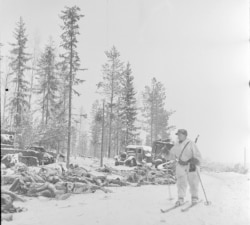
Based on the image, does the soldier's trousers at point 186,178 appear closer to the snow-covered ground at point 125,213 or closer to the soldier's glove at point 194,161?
the soldier's glove at point 194,161

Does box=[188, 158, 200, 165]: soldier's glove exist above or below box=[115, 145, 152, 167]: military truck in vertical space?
above

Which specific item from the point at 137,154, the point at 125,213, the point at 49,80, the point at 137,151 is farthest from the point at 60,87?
the point at 125,213

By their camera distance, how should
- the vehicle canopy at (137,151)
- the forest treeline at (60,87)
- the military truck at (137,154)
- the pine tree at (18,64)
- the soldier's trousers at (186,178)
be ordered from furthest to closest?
the vehicle canopy at (137,151) < the military truck at (137,154) < the pine tree at (18,64) < the forest treeline at (60,87) < the soldier's trousers at (186,178)

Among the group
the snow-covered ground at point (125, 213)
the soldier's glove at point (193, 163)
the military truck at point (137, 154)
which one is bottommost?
the snow-covered ground at point (125, 213)

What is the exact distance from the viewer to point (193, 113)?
25.8 feet

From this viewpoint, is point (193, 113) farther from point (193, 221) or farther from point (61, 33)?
point (61, 33)

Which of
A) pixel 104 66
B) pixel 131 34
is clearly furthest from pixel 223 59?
pixel 104 66

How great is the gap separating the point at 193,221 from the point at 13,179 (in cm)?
484

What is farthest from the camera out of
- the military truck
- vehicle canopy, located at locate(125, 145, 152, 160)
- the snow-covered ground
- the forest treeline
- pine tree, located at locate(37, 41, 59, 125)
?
vehicle canopy, located at locate(125, 145, 152, 160)

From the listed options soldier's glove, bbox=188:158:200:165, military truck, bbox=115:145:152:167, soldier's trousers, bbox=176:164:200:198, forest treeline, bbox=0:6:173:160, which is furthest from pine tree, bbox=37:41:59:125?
soldier's glove, bbox=188:158:200:165

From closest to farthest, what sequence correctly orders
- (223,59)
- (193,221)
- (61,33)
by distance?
(193,221), (223,59), (61,33)

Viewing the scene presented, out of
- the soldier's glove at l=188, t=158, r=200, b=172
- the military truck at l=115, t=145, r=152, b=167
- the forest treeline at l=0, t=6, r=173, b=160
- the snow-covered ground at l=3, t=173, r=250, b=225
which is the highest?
the forest treeline at l=0, t=6, r=173, b=160

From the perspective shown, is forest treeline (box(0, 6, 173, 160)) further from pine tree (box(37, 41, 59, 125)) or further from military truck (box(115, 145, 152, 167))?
military truck (box(115, 145, 152, 167))

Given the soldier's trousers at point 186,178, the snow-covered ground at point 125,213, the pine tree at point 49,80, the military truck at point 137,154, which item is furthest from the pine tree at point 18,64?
the soldier's trousers at point 186,178
